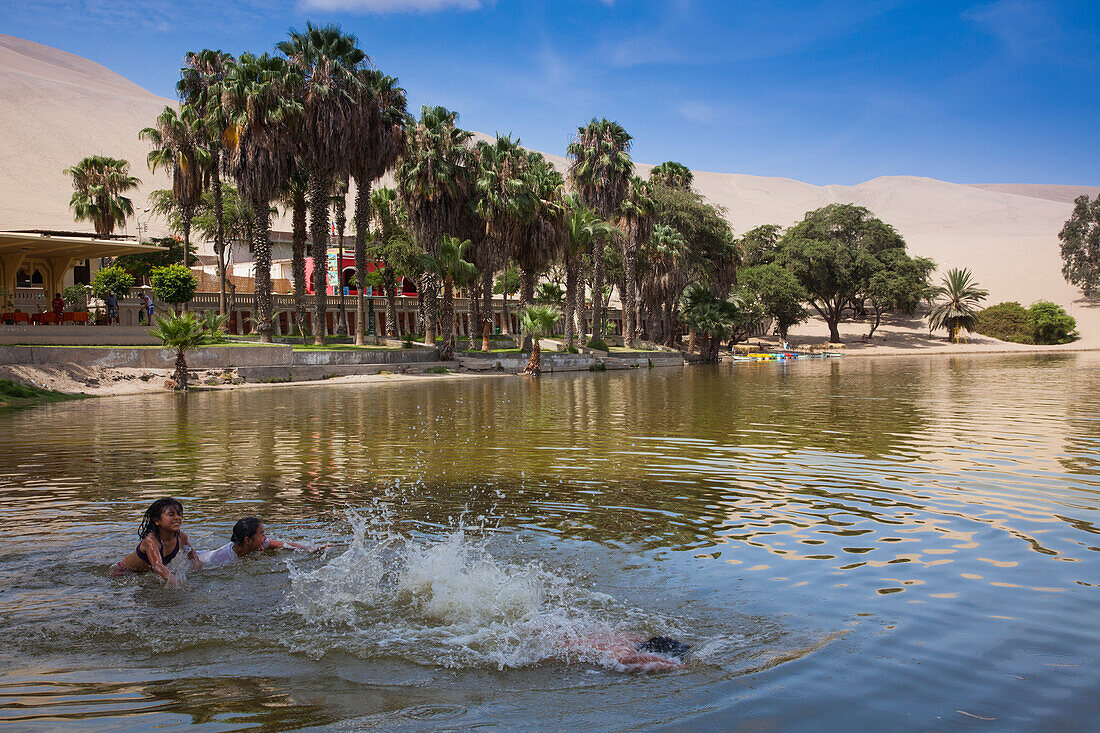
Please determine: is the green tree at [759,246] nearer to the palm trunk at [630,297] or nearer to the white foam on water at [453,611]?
the palm trunk at [630,297]

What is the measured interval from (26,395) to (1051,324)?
8597cm

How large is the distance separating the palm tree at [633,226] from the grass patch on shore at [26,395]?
39.1 m

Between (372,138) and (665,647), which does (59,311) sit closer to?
(372,138)

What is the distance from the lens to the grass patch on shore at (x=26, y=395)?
86.3ft

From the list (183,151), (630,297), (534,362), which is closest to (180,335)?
(183,151)

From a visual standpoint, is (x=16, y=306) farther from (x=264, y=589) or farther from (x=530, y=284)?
(x=264, y=589)

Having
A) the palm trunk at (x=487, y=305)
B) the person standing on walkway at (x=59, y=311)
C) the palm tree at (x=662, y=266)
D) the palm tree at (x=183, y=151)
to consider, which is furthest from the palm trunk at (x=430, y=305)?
the palm tree at (x=662, y=266)

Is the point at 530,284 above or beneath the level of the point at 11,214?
beneath

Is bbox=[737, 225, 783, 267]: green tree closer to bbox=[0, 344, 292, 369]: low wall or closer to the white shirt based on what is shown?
bbox=[0, 344, 292, 369]: low wall

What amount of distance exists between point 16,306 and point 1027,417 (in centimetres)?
4260

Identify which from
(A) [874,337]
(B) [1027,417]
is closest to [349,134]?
(B) [1027,417]

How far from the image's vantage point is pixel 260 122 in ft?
128

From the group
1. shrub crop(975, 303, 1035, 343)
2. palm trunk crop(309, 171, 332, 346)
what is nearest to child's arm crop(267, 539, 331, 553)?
palm trunk crop(309, 171, 332, 346)

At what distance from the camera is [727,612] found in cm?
625
